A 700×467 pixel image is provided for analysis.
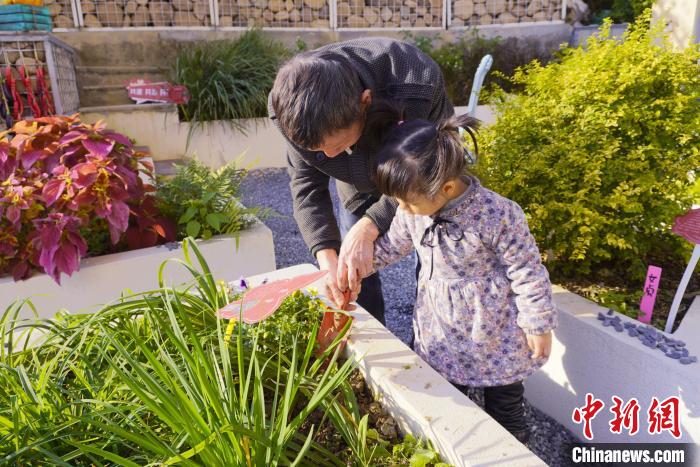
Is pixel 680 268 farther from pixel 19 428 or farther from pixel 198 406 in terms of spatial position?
pixel 19 428

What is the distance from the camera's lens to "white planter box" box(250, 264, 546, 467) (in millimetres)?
958

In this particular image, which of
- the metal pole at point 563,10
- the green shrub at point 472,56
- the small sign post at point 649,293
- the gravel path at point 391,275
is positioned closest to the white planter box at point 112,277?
the gravel path at point 391,275

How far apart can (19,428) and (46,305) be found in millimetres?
1156

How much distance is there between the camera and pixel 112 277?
2078 millimetres

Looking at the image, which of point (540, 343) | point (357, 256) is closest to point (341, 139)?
point (357, 256)

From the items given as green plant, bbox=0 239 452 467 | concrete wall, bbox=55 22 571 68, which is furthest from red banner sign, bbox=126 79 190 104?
green plant, bbox=0 239 452 467

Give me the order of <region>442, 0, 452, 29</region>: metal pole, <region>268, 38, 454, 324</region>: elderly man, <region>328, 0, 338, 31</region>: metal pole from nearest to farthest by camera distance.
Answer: <region>268, 38, 454, 324</region>: elderly man → <region>328, 0, 338, 31</region>: metal pole → <region>442, 0, 452, 29</region>: metal pole

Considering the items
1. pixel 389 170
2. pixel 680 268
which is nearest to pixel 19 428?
pixel 389 170

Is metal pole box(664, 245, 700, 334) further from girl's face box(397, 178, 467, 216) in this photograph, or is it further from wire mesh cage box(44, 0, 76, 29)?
wire mesh cage box(44, 0, 76, 29)

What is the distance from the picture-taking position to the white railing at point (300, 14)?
6277 mm

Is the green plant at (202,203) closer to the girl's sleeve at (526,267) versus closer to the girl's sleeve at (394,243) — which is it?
the girl's sleeve at (394,243)

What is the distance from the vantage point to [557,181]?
1950 millimetres

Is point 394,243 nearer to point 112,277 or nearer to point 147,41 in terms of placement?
point 112,277

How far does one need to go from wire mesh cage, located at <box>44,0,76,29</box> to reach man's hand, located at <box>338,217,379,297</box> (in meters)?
6.15
